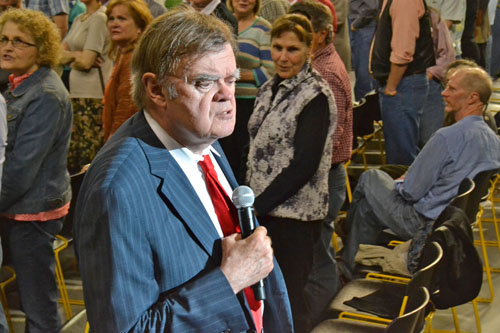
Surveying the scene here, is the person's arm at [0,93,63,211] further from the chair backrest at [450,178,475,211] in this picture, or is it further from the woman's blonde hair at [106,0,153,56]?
the chair backrest at [450,178,475,211]

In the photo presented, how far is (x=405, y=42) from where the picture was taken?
475cm

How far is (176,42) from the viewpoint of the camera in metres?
1.38

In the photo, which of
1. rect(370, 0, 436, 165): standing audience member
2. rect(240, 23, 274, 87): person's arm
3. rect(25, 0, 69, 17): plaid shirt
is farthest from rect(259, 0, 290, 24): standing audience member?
rect(25, 0, 69, 17): plaid shirt

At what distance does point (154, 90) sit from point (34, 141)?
1.77m

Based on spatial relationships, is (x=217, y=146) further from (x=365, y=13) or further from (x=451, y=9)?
(x=365, y=13)

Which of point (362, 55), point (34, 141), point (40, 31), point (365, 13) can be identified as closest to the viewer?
point (34, 141)

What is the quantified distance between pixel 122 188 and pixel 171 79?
10.1 inches

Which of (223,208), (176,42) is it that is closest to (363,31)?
(223,208)

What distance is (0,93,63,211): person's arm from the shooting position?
120 inches

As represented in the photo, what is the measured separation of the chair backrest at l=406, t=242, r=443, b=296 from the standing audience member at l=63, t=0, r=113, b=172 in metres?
2.74

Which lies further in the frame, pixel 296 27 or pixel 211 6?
pixel 211 6

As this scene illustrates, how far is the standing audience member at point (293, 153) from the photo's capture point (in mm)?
2949

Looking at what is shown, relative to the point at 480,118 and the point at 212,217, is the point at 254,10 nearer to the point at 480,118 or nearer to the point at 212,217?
the point at 480,118

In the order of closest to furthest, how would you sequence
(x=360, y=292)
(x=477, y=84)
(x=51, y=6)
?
(x=360, y=292) → (x=477, y=84) → (x=51, y=6)
